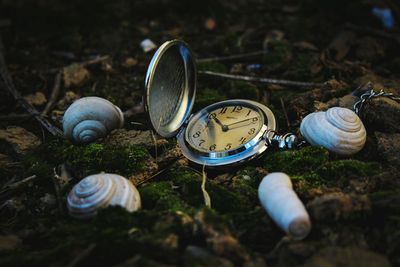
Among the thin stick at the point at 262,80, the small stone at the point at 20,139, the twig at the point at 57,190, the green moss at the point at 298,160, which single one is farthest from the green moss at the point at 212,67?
the twig at the point at 57,190

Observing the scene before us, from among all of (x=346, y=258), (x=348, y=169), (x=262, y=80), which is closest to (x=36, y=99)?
(x=262, y=80)

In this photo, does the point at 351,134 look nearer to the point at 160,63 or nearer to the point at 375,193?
the point at 375,193

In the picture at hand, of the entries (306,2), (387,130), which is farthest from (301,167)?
(306,2)

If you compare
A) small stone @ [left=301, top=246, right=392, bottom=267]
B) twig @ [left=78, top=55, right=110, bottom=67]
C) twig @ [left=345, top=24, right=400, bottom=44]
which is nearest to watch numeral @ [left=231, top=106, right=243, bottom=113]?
small stone @ [left=301, top=246, right=392, bottom=267]

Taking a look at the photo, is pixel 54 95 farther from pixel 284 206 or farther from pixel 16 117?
pixel 284 206

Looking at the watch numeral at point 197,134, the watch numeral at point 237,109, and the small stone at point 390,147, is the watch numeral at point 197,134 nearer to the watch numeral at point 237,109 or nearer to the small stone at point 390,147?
the watch numeral at point 237,109

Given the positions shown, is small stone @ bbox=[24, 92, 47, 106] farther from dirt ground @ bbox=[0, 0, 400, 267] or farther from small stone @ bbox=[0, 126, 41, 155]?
small stone @ bbox=[0, 126, 41, 155]
